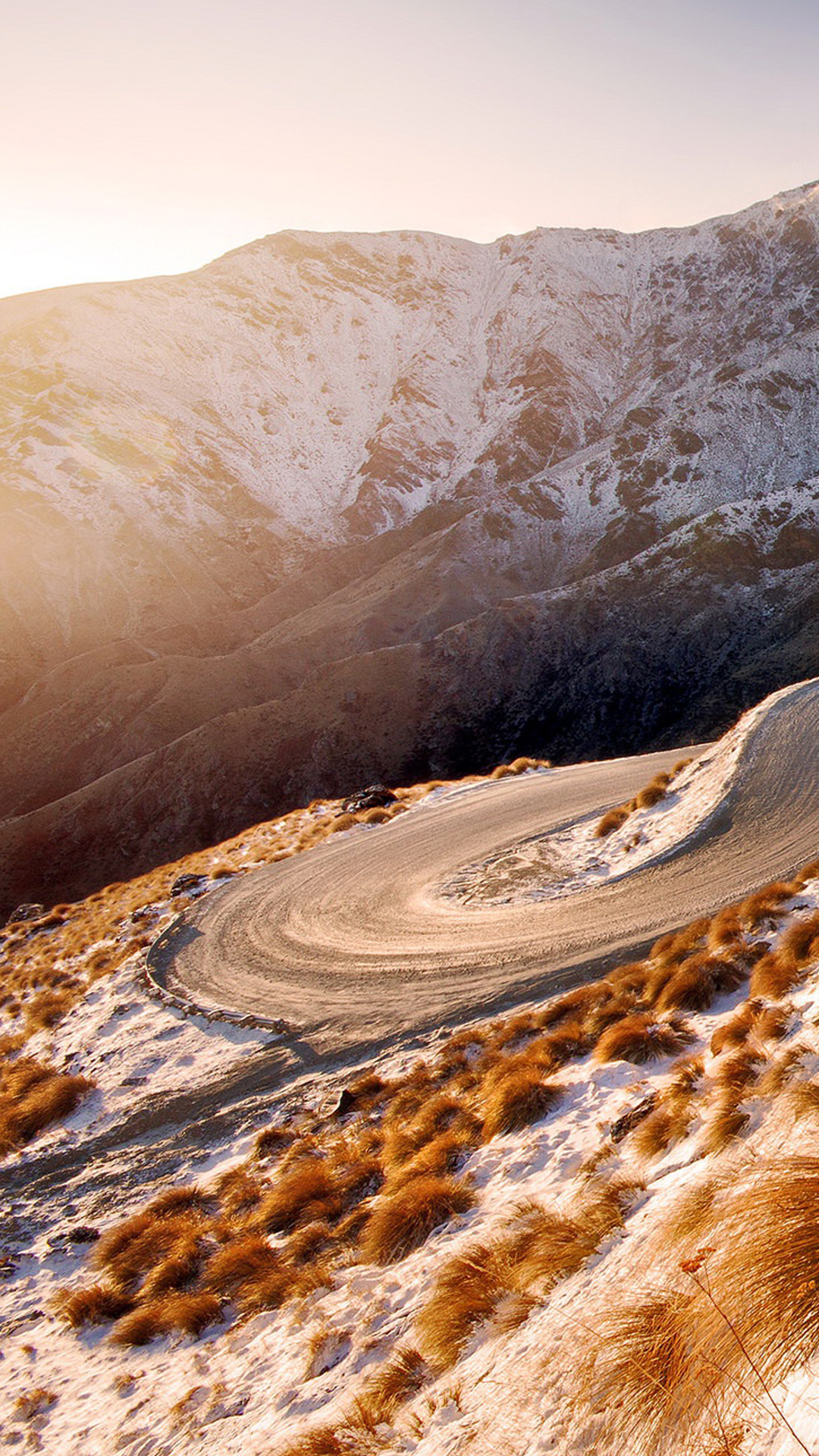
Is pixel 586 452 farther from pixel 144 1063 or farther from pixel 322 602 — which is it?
pixel 144 1063

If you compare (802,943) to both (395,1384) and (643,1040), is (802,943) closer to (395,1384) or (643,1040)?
(643,1040)

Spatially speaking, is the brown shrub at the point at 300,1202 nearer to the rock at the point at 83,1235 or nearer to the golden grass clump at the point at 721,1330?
the rock at the point at 83,1235

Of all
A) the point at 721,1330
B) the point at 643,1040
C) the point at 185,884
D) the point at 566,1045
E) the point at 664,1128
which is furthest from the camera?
the point at 185,884

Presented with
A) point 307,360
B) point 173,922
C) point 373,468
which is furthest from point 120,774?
point 307,360

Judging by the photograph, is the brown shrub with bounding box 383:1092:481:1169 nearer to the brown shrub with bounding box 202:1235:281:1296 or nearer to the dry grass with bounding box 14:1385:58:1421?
the brown shrub with bounding box 202:1235:281:1296

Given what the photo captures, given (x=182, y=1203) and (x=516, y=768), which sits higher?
(x=182, y=1203)

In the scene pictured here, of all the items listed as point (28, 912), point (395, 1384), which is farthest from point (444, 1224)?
point (28, 912)
